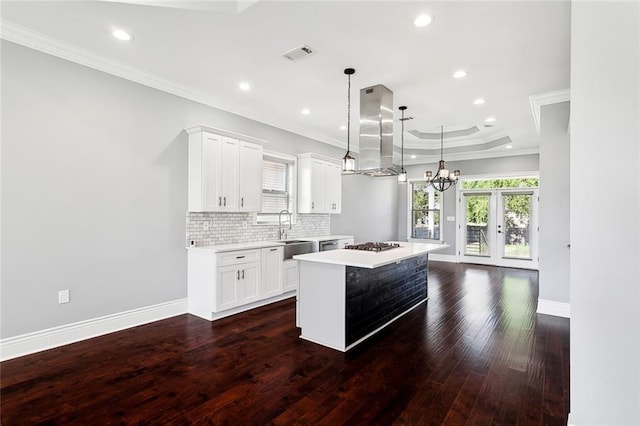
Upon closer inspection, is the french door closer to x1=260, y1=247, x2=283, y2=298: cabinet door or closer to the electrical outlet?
x1=260, y1=247, x2=283, y2=298: cabinet door

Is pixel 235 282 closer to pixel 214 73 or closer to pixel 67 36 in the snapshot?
pixel 214 73

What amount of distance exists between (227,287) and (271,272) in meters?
0.78

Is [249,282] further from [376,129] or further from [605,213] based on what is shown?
[605,213]

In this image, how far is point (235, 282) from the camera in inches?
163

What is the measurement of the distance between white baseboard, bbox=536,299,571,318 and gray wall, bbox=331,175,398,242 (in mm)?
3873

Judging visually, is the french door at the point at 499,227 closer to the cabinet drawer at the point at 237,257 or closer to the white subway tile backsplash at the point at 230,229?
the white subway tile backsplash at the point at 230,229

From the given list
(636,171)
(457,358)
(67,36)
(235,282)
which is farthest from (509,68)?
(67,36)

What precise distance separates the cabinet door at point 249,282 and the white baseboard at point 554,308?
392 cm

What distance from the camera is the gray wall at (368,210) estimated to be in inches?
287

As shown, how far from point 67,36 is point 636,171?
4.43 meters

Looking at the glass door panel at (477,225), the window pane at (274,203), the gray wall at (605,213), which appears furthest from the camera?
the glass door panel at (477,225)

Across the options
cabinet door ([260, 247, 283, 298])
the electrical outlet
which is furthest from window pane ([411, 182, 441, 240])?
the electrical outlet

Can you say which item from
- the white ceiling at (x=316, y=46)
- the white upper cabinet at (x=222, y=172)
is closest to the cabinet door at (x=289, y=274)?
the white upper cabinet at (x=222, y=172)

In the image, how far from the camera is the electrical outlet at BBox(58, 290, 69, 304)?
10.4 feet
